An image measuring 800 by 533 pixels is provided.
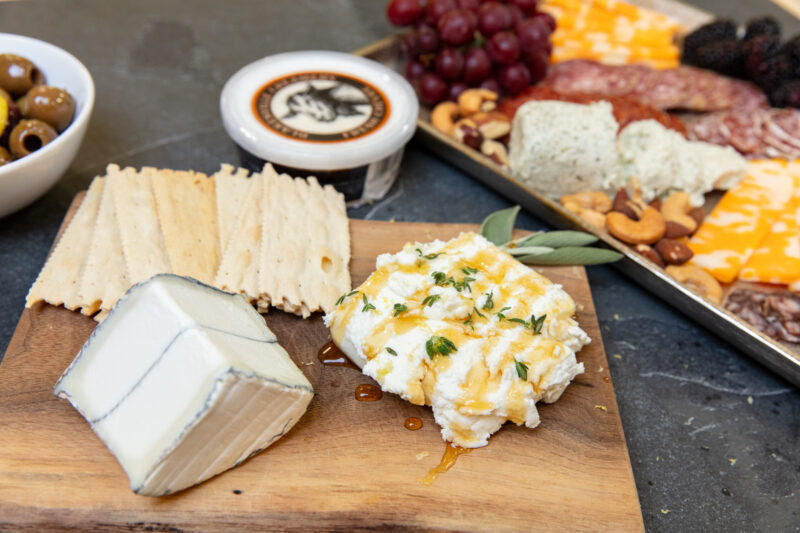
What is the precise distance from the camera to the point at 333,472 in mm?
1327

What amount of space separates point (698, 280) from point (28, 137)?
6.65ft

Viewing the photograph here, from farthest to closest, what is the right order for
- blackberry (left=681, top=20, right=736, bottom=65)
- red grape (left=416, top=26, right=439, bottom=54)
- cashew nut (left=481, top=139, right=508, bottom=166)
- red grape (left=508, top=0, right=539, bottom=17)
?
1. blackberry (left=681, top=20, right=736, bottom=65)
2. red grape (left=508, top=0, right=539, bottom=17)
3. red grape (left=416, top=26, right=439, bottom=54)
4. cashew nut (left=481, top=139, right=508, bottom=166)

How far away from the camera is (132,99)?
8.73 ft

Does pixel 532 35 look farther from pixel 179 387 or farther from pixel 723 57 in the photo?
Result: pixel 179 387

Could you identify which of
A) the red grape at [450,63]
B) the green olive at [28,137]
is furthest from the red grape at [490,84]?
the green olive at [28,137]

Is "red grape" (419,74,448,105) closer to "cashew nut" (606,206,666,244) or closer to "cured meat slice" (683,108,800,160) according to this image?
"cashew nut" (606,206,666,244)

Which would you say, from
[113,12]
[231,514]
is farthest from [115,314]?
[113,12]

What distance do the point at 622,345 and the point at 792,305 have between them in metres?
0.51

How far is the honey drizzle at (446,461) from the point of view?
4.40ft

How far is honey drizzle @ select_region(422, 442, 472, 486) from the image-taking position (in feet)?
4.40

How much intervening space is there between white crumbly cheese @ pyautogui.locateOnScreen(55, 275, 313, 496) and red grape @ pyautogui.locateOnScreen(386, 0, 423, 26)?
1687mm

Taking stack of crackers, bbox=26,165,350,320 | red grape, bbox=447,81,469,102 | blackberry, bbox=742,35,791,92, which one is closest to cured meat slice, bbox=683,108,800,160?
blackberry, bbox=742,35,791,92

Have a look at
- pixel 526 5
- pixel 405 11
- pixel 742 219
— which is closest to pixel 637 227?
pixel 742 219

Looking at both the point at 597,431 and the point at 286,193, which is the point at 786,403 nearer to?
the point at 597,431
